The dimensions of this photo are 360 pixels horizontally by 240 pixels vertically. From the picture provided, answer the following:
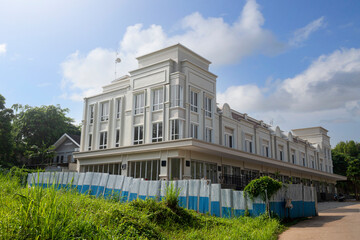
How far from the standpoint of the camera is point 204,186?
1373cm

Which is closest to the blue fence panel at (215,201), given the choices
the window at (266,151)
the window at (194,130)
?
the window at (194,130)

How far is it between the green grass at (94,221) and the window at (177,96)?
13.0 m

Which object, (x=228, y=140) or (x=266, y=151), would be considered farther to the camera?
(x=266, y=151)

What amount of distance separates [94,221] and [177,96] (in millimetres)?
18045

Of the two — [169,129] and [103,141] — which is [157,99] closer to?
[169,129]

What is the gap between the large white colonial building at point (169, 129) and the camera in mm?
22938

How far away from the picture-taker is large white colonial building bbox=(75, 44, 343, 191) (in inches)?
903

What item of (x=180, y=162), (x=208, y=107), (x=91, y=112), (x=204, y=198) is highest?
(x=91, y=112)

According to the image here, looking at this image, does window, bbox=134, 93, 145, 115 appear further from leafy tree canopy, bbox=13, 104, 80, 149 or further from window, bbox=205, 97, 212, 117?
leafy tree canopy, bbox=13, 104, 80, 149

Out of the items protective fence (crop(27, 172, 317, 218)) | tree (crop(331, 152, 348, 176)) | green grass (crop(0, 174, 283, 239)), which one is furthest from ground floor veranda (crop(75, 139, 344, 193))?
tree (crop(331, 152, 348, 176))

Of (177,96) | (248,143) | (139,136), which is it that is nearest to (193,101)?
(177,96)

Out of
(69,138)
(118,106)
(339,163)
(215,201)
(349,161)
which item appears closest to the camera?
(215,201)

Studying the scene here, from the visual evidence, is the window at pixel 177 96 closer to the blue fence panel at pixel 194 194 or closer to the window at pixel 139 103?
the window at pixel 139 103

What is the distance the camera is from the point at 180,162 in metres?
22.2
